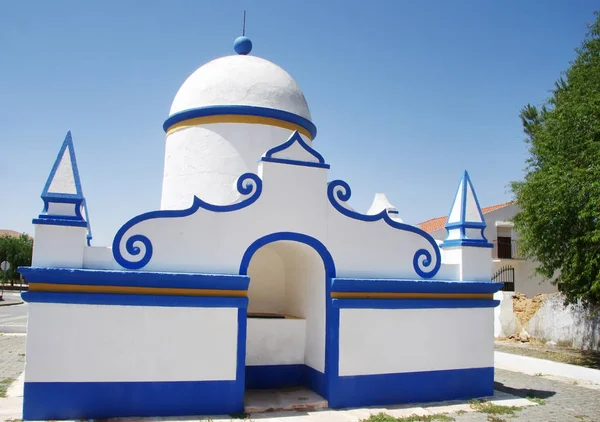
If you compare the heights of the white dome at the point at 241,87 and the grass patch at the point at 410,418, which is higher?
the white dome at the point at 241,87

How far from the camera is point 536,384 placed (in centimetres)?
1087

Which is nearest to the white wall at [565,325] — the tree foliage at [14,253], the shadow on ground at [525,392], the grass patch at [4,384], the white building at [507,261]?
the shadow on ground at [525,392]

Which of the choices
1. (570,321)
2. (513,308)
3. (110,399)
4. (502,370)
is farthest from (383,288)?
(513,308)

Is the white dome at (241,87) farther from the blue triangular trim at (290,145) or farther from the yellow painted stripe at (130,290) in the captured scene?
the yellow painted stripe at (130,290)

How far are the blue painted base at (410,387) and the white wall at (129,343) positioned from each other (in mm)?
1849

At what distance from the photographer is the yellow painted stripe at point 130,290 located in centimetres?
705

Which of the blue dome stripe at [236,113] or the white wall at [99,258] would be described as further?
the blue dome stripe at [236,113]

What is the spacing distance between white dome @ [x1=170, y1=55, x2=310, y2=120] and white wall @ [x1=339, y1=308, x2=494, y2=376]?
4.34 m

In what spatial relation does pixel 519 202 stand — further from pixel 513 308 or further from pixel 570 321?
pixel 513 308

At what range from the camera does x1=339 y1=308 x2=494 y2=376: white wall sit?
8.42 meters

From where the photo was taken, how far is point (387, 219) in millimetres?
8984

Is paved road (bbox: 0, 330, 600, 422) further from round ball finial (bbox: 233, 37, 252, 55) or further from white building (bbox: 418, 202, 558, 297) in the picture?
white building (bbox: 418, 202, 558, 297)

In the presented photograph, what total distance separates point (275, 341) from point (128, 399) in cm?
275

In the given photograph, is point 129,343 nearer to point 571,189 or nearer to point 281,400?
point 281,400
